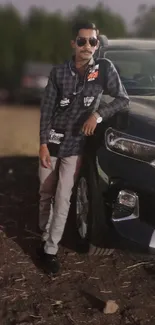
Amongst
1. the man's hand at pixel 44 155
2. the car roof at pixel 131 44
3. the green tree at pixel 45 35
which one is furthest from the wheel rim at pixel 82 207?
the green tree at pixel 45 35

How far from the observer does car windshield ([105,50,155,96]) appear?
522 cm

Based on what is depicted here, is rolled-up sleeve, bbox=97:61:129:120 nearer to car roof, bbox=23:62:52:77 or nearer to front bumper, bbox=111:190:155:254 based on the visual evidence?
front bumper, bbox=111:190:155:254

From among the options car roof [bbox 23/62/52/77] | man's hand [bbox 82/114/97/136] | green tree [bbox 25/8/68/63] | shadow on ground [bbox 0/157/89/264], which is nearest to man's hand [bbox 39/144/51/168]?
man's hand [bbox 82/114/97/136]

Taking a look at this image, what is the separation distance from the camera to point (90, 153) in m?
4.23

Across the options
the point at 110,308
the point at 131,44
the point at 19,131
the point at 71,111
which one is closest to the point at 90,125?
the point at 71,111

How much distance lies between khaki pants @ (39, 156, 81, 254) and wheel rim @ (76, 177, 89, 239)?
0.73 ft

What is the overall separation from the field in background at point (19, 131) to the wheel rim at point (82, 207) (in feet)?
12.6

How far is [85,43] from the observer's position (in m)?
3.99

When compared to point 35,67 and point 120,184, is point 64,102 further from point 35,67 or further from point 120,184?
point 35,67

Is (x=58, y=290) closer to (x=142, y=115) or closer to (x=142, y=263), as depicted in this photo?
(x=142, y=263)

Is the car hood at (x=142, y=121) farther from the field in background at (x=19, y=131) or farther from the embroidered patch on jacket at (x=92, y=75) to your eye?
the field in background at (x=19, y=131)

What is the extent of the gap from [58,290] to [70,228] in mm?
1114

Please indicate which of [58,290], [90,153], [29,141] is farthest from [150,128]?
[29,141]

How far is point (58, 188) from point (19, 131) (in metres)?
7.29
